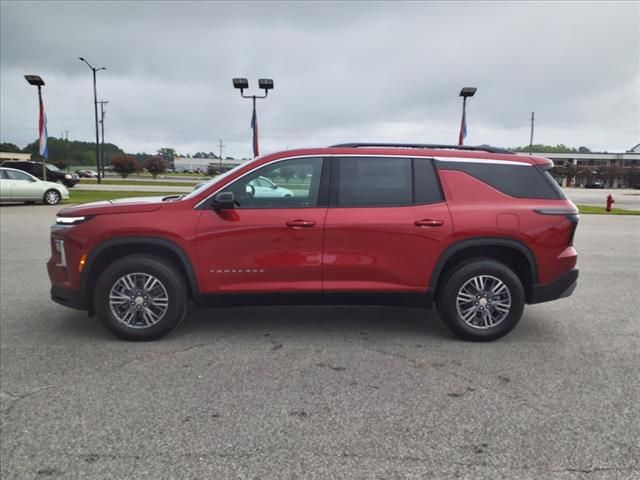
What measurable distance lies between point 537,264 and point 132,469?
3686mm

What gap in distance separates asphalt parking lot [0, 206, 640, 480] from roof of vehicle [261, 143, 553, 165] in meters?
1.72

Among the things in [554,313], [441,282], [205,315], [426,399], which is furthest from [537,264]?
[205,315]

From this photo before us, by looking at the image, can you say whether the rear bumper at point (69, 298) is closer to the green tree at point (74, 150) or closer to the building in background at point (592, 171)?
the building in background at point (592, 171)

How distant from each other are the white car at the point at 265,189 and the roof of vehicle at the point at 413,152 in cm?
23

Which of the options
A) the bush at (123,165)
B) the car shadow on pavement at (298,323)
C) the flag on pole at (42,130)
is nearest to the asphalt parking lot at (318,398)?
the car shadow on pavement at (298,323)

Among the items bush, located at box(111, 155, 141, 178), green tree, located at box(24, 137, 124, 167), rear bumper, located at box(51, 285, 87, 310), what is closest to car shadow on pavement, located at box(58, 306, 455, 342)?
rear bumper, located at box(51, 285, 87, 310)

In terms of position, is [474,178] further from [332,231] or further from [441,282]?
[332,231]

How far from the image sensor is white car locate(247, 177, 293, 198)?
4.16 metres


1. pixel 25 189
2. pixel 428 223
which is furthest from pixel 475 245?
pixel 25 189

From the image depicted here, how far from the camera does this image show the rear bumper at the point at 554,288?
4246mm

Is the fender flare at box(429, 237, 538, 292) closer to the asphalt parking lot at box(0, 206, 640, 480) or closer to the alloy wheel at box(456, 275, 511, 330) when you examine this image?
the alloy wheel at box(456, 275, 511, 330)

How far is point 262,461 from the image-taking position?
2.44 meters

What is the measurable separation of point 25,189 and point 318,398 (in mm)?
18143

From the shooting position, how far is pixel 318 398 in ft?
10.2
